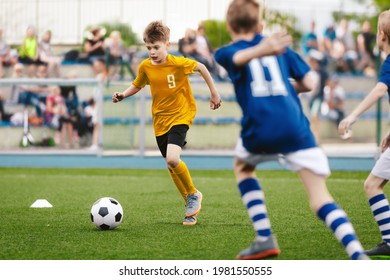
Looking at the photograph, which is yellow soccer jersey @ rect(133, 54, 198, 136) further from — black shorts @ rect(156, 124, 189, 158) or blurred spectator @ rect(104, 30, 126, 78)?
blurred spectator @ rect(104, 30, 126, 78)

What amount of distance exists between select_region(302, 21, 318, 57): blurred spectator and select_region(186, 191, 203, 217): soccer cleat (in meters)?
11.0

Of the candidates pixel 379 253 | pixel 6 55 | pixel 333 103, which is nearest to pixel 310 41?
pixel 333 103

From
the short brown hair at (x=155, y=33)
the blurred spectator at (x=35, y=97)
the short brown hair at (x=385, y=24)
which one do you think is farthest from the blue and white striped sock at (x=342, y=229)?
the blurred spectator at (x=35, y=97)

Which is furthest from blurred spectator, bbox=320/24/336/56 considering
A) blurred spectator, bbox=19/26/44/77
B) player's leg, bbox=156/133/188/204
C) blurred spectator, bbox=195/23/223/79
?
player's leg, bbox=156/133/188/204

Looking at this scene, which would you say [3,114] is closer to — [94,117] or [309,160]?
[94,117]

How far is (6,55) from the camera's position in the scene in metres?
19.7

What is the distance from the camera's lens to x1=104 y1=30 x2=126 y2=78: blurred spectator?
18188 mm

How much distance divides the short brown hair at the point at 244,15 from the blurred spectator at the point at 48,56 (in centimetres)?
1482

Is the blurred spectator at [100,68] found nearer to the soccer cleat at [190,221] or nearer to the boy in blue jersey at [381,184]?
the soccer cleat at [190,221]

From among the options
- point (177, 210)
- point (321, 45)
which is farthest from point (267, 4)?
point (177, 210)

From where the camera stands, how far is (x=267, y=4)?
19.3 metres

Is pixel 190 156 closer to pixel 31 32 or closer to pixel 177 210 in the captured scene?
pixel 31 32

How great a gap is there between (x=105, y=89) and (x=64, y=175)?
373cm

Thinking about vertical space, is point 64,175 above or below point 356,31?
below
